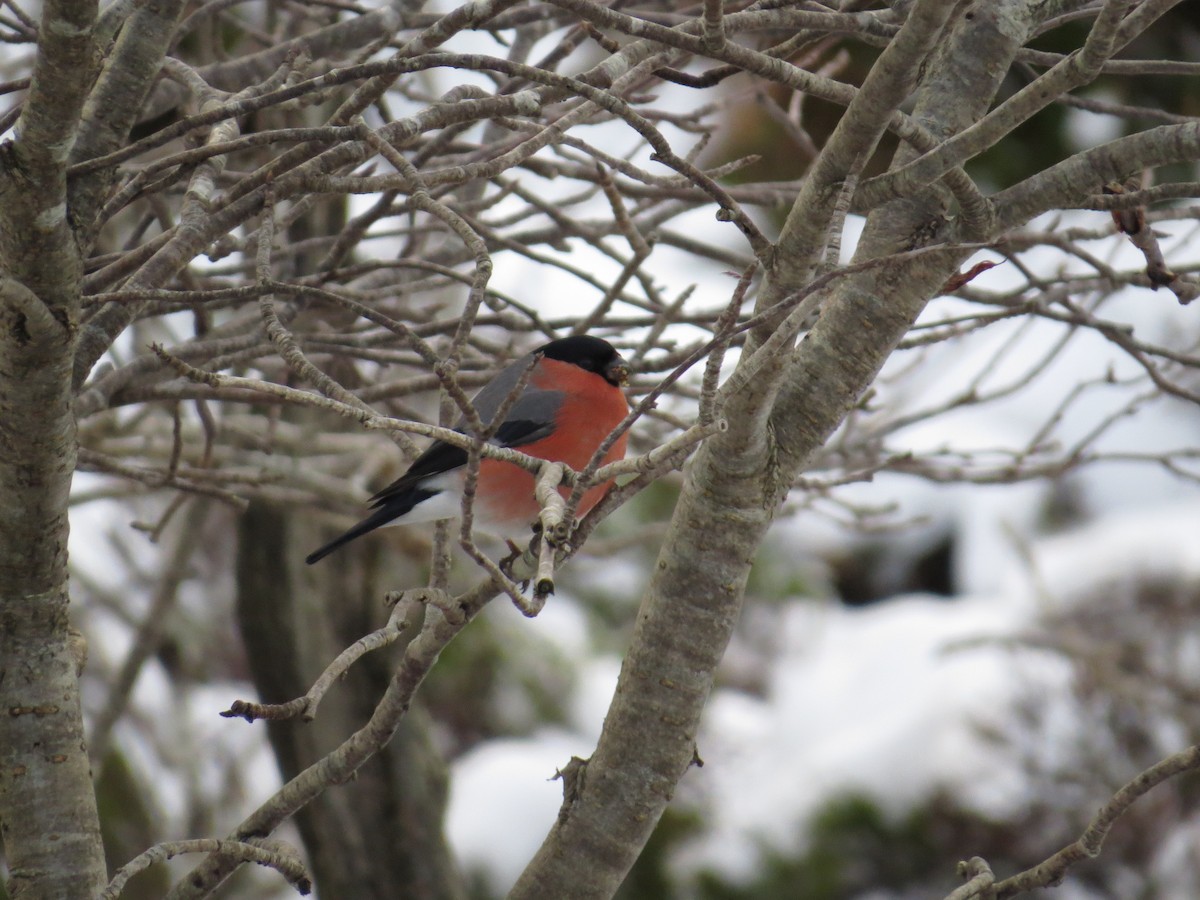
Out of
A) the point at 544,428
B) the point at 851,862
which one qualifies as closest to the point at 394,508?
the point at 544,428

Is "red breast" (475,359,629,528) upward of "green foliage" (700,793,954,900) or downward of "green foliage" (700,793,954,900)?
upward

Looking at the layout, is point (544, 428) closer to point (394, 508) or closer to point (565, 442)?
point (565, 442)

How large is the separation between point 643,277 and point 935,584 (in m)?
5.38

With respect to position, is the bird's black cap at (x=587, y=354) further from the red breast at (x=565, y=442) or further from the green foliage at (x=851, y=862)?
the green foliage at (x=851, y=862)

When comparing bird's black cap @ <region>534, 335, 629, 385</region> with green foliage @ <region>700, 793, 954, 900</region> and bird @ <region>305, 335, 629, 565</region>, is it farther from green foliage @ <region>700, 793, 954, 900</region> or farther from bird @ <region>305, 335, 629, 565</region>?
green foliage @ <region>700, 793, 954, 900</region>

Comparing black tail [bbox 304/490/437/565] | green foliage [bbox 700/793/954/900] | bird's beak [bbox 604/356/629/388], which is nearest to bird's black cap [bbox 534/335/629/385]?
bird's beak [bbox 604/356/629/388]

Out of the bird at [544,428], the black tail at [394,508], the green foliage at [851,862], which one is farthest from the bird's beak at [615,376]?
the green foliage at [851,862]

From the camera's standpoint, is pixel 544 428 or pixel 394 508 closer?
pixel 394 508

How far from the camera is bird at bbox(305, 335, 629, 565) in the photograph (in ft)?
9.98

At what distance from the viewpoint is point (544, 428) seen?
3.34 meters

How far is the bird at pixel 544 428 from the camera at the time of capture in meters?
3.04

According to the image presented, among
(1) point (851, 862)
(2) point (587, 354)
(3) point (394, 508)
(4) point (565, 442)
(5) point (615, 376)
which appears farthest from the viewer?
(1) point (851, 862)

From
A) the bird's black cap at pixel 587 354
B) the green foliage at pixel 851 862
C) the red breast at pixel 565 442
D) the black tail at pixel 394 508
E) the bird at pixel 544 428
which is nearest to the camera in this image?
the black tail at pixel 394 508

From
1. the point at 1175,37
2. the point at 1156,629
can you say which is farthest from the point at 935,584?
the point at 1175,37
